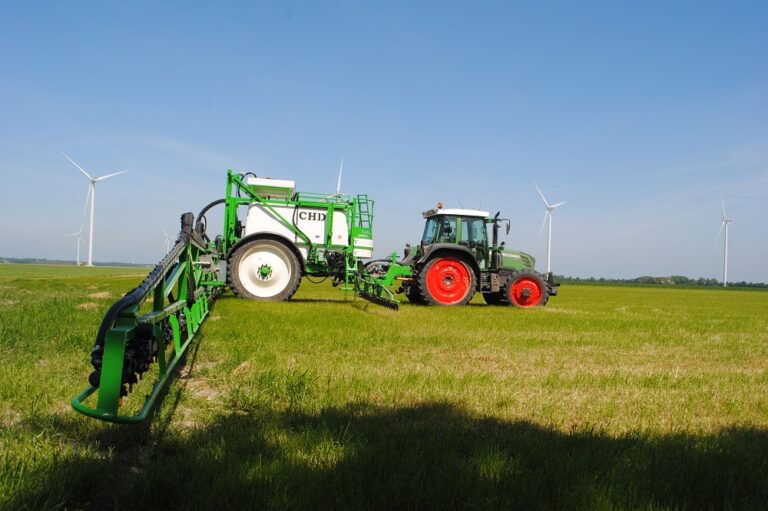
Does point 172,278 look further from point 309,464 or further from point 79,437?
point 309,464

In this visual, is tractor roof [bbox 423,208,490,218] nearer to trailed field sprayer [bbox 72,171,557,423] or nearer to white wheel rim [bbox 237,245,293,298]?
trailed field sprayer [bbox 72,171,557,423]

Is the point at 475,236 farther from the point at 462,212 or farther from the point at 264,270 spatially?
the point at 264,270

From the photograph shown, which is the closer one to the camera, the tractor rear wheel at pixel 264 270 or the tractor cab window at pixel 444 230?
the tractor rear wheel at pixel 264 270

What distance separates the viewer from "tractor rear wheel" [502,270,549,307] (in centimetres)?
1520

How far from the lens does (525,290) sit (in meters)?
15.3

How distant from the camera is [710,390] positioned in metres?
5.13

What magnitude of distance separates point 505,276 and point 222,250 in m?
7.47

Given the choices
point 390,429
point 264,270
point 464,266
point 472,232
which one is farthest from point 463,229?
point 390,429

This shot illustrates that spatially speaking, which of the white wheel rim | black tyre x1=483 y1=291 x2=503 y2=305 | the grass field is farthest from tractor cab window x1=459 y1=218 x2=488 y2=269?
the grass field

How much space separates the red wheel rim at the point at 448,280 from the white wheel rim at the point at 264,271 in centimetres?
360

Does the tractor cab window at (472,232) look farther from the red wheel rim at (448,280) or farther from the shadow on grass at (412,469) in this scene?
the shadow on grass at (412,469)

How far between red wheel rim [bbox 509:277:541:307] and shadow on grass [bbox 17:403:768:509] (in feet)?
38.5

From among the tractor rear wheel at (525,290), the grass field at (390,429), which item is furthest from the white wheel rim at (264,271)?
the grass field at (390,429)

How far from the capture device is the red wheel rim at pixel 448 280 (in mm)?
14383
